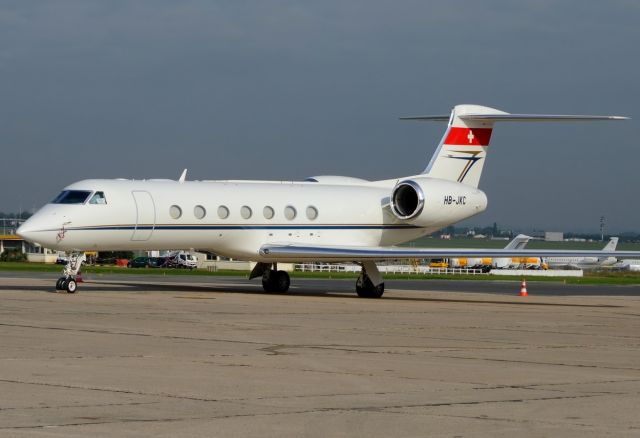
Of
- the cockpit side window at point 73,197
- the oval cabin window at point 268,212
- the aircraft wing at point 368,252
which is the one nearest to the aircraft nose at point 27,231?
the cockpit side window at point 73,197

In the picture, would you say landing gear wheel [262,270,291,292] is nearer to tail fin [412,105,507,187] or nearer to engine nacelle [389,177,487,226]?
engine nacelle [389,177,487,226]

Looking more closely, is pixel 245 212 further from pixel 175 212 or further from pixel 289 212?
pixel 175 212

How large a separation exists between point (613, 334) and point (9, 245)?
320 feet

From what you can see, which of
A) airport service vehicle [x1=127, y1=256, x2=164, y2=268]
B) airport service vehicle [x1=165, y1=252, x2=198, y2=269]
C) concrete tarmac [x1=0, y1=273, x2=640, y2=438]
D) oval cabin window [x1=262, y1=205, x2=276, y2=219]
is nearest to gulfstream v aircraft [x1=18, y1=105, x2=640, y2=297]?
oval cabin window [x1=262, y1=205, x2=276, y2=219]

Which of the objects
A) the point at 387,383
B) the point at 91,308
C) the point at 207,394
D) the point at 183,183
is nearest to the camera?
the point at 207,394

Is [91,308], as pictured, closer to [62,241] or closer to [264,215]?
[62,241]

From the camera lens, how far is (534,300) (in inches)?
1123

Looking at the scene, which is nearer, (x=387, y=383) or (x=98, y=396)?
(x=98, y=396)

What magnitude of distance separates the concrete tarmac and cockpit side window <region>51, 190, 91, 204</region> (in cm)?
492

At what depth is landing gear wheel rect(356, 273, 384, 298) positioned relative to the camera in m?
28.4

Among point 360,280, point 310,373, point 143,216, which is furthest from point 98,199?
point 310,373

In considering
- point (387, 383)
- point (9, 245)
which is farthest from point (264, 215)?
point (9, 245)

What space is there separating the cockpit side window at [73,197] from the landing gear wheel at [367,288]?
24.3 ft

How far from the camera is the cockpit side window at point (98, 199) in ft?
84.0
